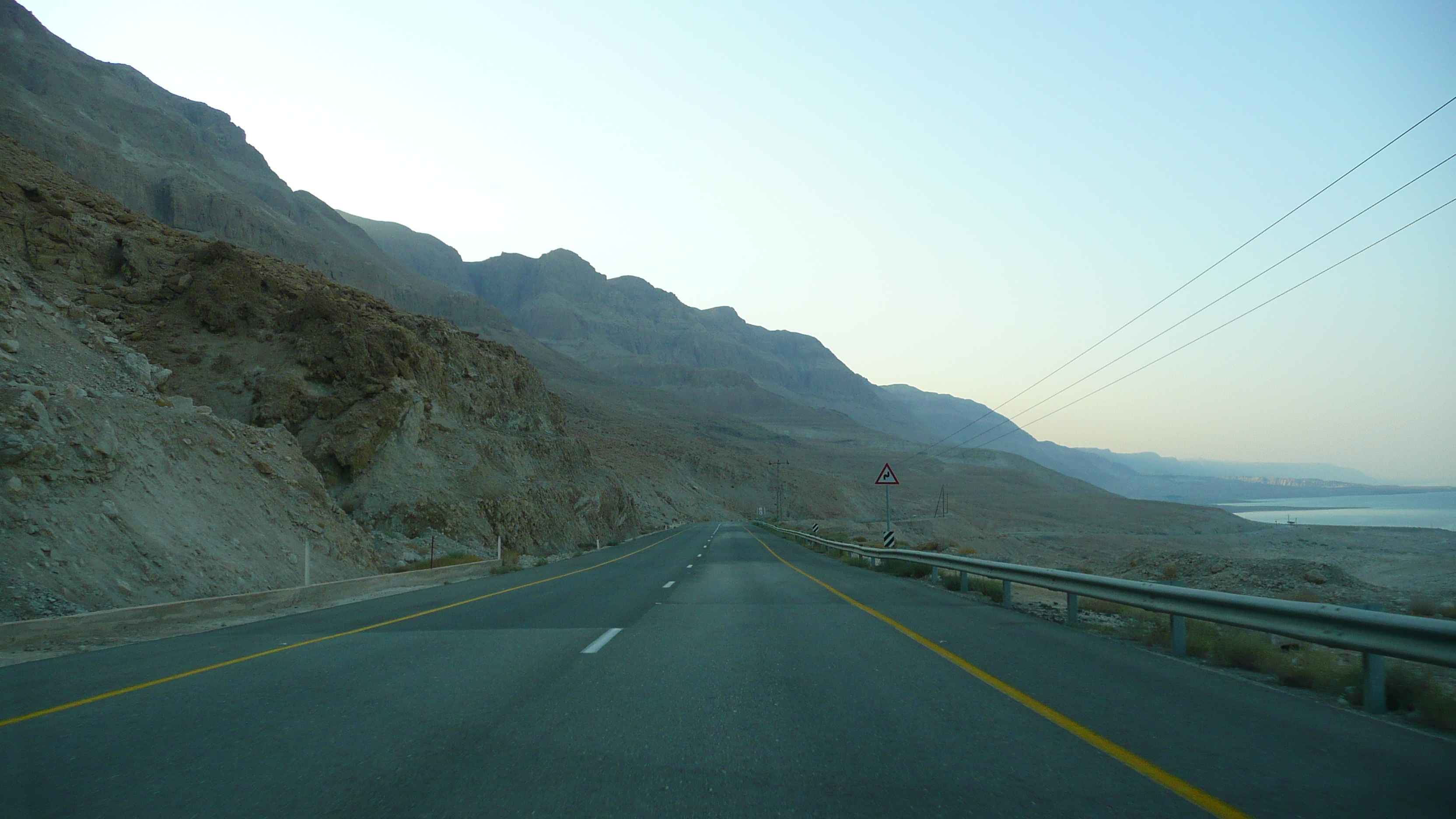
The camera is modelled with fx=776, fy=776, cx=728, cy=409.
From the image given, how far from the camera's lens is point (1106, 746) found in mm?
4605

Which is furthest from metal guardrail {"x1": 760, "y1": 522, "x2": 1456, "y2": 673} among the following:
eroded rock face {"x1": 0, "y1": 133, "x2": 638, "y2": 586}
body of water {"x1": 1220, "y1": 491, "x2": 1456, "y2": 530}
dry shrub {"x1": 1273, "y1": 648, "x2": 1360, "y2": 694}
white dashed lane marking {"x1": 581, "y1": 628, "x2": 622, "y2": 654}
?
body of water {"x1": 1220, "y1": 491, "x2": 1456, "y2": 530}

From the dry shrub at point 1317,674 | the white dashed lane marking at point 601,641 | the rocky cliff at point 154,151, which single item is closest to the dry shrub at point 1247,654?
the dry shrub at point 1317,674

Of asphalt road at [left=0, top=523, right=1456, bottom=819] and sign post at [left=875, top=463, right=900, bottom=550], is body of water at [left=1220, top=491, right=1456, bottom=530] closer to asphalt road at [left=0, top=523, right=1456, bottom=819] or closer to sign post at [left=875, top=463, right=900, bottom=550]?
sign post at [left=875, top=463, right=900, bottom=550]

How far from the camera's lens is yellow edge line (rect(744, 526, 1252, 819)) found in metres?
3.64

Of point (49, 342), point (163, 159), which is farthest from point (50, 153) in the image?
point (49, 342)

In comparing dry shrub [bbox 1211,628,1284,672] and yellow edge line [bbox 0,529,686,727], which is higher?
dry shrub [bbox 1211,628,1284,672]

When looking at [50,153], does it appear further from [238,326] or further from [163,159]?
[238,326]

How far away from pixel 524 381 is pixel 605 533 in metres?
11.9

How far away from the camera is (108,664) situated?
27.0ft

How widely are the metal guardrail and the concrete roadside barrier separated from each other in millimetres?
13017

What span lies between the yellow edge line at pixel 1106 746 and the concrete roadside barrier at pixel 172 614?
11206 millimetres

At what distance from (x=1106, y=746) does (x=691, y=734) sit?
253 centimetres

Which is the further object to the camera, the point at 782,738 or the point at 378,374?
the point at 378,374

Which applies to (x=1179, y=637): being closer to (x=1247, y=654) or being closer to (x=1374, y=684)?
(x=1247, y=654)
